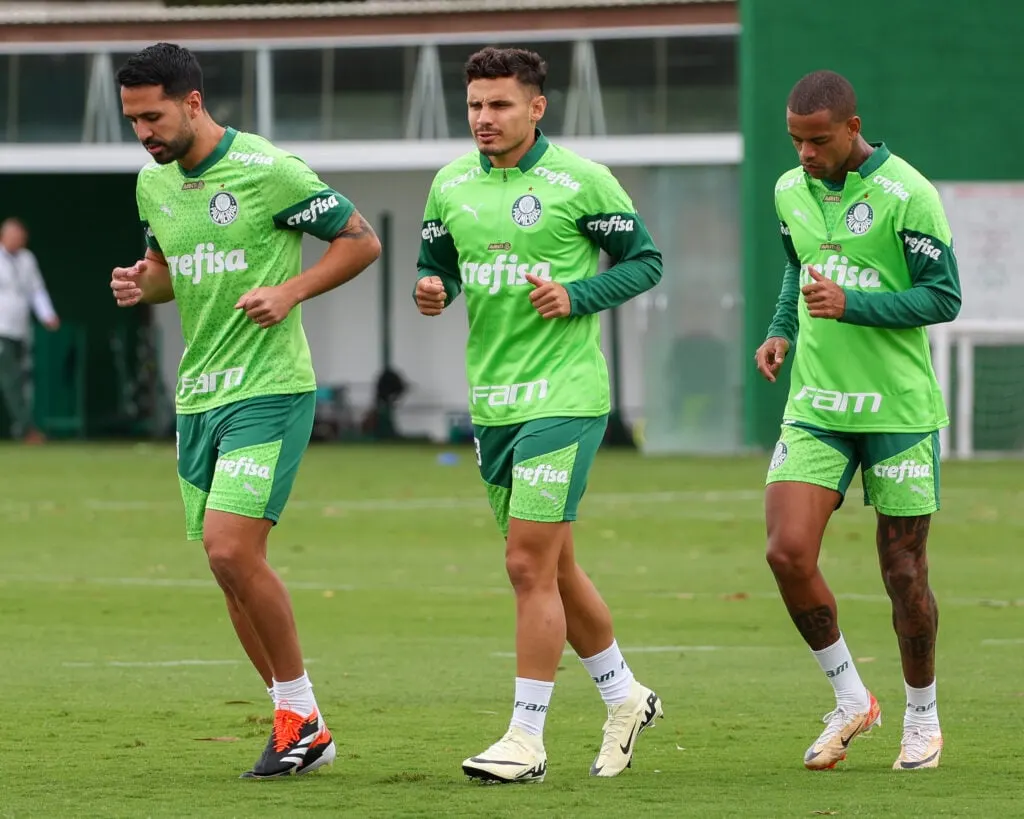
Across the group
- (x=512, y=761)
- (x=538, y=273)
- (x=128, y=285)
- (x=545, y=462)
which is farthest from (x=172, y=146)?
(x=512, y=761)

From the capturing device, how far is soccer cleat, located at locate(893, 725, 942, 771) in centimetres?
726

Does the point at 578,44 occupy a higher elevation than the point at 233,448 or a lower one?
higher

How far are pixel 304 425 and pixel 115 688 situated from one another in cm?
225

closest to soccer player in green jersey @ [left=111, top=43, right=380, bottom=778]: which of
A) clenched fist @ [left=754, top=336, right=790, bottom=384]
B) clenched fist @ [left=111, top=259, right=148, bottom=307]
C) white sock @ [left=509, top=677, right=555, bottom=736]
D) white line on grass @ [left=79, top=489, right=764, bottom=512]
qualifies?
clenched fist @ [left=111, top=259, right=148, bottom=307]

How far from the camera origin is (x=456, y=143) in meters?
32.2

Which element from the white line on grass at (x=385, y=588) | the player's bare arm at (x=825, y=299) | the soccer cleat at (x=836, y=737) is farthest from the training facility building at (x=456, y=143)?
the player's bare arm at (x=825, y=299)

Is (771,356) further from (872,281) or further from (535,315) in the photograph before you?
(535,315)

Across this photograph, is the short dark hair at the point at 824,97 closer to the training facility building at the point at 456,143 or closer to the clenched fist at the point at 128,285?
the clenched fist at the point at 128,285

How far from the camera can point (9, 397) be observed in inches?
1150

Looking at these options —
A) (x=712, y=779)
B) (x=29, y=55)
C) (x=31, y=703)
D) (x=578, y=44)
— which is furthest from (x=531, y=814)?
(x=29, y=55)

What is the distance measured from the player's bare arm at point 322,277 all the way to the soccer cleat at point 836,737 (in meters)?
2.06

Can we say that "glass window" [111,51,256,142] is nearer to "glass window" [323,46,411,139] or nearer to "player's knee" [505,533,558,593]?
"glass window" [323,46,411,139]

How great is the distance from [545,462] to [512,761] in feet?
3.14

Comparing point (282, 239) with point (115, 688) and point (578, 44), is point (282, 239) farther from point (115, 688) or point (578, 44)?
point (578, 44)
